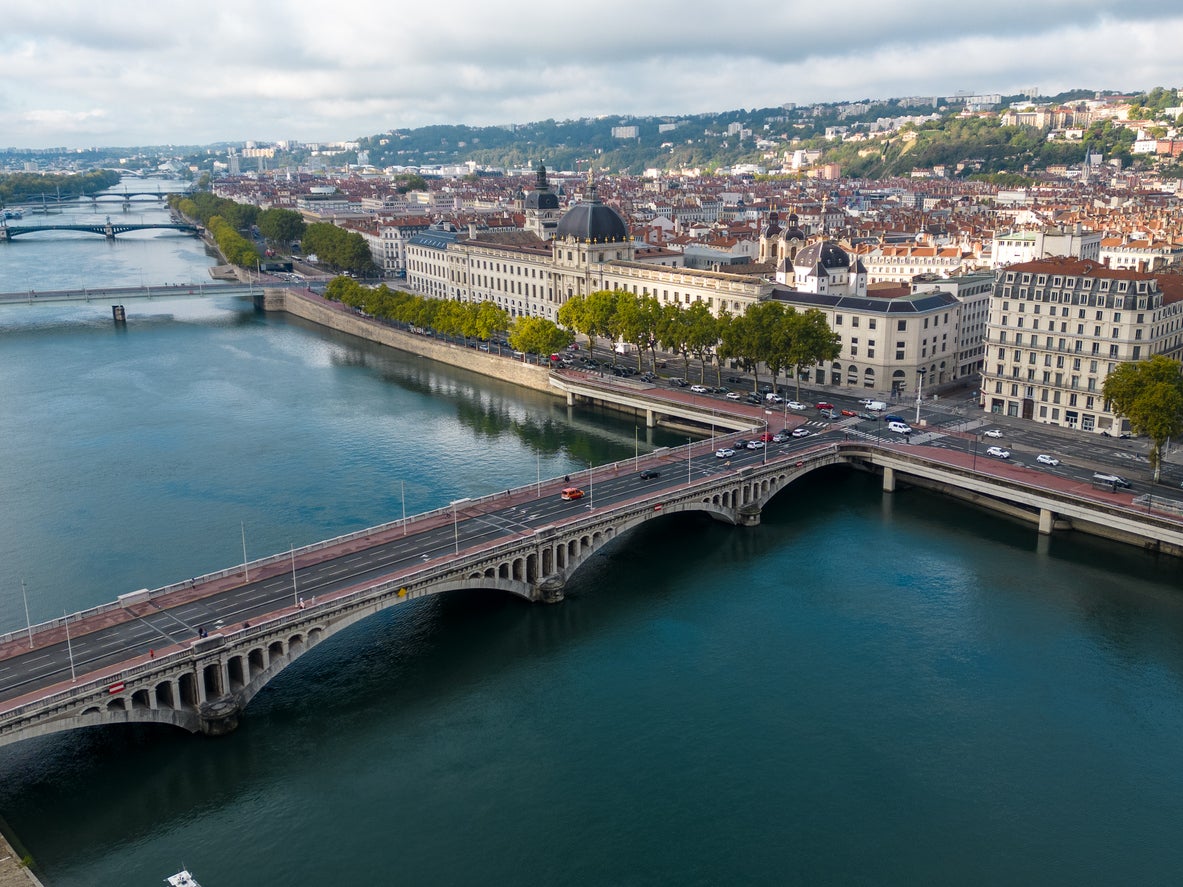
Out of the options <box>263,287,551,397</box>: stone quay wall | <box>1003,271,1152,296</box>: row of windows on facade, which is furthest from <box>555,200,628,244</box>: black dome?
<box>1003,271,1152,296</box>: row of windows on facade

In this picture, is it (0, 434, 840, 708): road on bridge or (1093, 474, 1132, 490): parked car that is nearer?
(0, 434, 840, 708): road on bridge

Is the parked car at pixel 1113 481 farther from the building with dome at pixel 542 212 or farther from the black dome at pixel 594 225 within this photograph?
the building with dome at pixel 542 212

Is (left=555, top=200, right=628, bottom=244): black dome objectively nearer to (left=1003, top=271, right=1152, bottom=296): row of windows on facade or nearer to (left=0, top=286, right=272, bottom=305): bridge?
(left=1003, top=271, right=1152, bottom=296): row of windows on facade

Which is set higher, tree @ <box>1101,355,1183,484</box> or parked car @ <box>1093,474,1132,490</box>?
tree @ <box>1101,355,1183,484</box>

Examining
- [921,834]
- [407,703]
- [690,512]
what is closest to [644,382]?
[690,512]

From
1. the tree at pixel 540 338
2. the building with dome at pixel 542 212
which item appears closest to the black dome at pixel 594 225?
the tree at pixel 540 338

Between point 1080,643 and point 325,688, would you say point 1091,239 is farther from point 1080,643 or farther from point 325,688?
point 325,688

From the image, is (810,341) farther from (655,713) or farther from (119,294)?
(119,294)

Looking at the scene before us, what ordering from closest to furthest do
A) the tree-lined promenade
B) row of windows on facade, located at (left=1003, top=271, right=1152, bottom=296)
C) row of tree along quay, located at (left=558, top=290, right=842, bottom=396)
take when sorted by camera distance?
row of windows on facade, located at (left=1003, top=271, right=1152, bottom=296) → row of tree along quay, located at (left=558, top=290, right=842, bottom=396) → the tree-lined promenade
